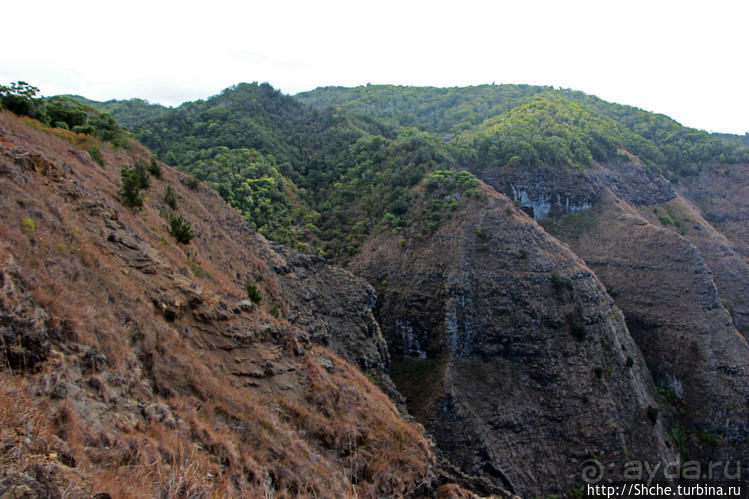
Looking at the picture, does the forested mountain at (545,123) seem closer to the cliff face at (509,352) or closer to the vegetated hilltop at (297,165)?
the vegetated hilltop at (297,165)

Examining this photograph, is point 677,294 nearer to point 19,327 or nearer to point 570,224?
point 570,224

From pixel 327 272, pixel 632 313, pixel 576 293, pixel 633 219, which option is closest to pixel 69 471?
pixel 327 272

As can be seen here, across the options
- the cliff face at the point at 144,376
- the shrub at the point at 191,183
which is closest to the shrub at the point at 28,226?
the cliff face at the point at 144,376

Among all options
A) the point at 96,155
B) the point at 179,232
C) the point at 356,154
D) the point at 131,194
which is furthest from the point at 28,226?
the point at 356,154

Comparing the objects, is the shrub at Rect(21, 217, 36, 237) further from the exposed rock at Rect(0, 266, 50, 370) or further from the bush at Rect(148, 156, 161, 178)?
the bush at Rect(148, 156, 161, 178)

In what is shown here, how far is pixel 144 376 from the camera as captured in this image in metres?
9.53

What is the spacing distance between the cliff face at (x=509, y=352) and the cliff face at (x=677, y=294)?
3.20 meters

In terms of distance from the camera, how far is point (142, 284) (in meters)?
12.1

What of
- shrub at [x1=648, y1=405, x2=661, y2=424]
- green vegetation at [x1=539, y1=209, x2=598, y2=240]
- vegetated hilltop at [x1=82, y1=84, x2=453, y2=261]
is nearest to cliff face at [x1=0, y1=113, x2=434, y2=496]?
shrub at [x1=648, y1=405, x2=661, y2=424]

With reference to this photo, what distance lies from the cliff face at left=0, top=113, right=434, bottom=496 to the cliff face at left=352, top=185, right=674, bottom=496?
55.5 ft

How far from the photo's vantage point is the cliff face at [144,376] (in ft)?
22.5

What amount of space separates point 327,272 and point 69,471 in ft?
A: 85.7

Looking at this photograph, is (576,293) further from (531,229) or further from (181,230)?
(181,230)

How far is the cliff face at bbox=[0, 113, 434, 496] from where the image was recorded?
6.85 meters
